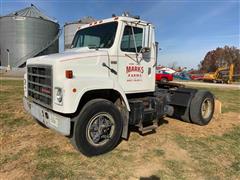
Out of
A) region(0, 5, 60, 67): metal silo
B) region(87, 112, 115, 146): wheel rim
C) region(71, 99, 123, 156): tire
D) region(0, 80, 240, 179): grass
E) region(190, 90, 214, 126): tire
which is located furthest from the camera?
region(0, 5, 60, 67): metal silo

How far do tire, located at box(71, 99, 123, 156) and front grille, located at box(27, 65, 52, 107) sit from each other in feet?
2.43

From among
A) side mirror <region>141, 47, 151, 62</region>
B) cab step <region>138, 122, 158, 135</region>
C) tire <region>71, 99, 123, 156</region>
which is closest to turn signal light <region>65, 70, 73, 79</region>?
tire <region>71, 99, 123, 156</region>

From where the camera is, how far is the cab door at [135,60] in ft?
18.0

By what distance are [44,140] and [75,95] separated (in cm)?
189

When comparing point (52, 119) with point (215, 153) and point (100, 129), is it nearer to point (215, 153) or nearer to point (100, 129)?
point (100, 129)

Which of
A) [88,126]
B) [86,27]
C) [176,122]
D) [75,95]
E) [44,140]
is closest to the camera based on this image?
[75,95]

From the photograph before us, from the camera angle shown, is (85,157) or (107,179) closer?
(107,179)

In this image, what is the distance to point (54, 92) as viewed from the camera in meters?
4.53

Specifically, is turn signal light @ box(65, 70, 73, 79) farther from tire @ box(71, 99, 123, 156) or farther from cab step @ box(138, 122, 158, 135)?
cab step @ box(138, 122, 158, 135)

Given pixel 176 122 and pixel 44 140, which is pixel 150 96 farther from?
pixel 44 140

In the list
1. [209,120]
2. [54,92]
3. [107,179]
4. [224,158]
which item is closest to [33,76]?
[54,92]

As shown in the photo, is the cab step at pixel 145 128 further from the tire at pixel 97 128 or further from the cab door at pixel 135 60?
the cab door at pixel 135 60

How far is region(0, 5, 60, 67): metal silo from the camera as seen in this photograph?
4344 cm

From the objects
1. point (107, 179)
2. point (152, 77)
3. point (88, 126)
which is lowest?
point (107, 179)
